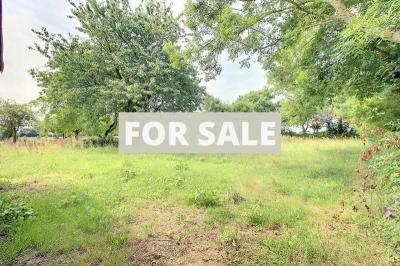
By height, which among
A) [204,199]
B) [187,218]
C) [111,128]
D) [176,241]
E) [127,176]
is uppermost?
[111,128]

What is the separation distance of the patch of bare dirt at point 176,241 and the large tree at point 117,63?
34.9 ft

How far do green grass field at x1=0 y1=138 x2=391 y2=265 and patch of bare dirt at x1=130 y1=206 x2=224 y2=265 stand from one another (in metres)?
0.01

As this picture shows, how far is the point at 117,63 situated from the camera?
15.6m

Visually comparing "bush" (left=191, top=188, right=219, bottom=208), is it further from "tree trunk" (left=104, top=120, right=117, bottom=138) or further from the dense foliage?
the dense foliage

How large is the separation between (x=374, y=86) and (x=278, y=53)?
2.63 meters

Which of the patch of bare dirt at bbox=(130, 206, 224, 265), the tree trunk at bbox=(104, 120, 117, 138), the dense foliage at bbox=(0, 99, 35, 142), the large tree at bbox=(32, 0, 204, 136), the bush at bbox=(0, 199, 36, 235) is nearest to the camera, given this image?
the patch of bare dirt at bbox=(130, 206, 224, 265)

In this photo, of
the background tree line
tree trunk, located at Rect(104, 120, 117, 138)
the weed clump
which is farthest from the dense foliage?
the weed clump

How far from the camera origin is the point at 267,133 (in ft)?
45.3

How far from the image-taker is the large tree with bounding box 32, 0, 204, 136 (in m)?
15.6

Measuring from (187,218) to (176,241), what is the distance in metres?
0.80

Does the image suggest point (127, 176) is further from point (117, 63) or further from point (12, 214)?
point (117, 63)

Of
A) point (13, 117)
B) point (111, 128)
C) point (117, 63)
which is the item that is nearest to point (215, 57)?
point (117, 63)

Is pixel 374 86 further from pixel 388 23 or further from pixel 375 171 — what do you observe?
pixel 375 171

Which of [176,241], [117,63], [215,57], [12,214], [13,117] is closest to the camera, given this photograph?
[176,241]
